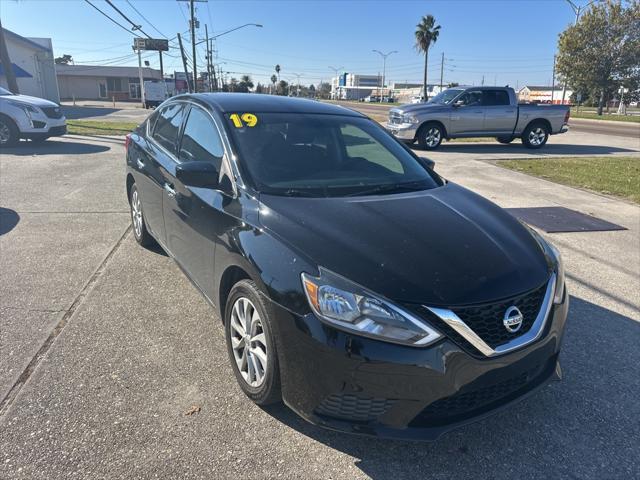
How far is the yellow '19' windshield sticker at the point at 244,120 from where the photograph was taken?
3.41m

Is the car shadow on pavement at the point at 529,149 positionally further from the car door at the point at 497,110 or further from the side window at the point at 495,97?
the side window at the point at 495,97

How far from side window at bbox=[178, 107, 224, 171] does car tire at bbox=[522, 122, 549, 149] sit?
1439 cm

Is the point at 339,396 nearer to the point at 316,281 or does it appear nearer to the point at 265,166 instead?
the point at 316,281

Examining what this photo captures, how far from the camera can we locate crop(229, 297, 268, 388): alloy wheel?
2566 millimetres

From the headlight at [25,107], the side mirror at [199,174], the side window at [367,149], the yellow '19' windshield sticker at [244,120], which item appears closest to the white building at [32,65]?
the headlight at [25,107]

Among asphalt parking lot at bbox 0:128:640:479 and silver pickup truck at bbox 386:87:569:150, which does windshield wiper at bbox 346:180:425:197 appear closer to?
asphalt parking lot at bbox 0:128:640:479

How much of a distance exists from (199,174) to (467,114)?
13.5 metres

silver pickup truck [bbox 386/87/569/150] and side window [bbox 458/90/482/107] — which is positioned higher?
side window [bbox 458/90/482/107]

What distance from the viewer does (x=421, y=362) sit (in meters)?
2.08

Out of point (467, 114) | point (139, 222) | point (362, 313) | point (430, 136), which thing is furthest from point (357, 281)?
point (467, 114)

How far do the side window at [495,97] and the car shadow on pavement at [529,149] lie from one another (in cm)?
151

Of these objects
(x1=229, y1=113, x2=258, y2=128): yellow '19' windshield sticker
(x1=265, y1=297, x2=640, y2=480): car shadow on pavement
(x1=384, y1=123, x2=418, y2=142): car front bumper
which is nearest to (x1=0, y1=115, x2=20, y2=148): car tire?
(x1=384, y1=123, x2=418, y2=142): car front bumper

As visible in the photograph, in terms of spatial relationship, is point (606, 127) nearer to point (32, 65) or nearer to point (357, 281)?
point (357, 281)

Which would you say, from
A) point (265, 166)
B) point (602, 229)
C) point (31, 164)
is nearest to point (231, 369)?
point (265, 166)
